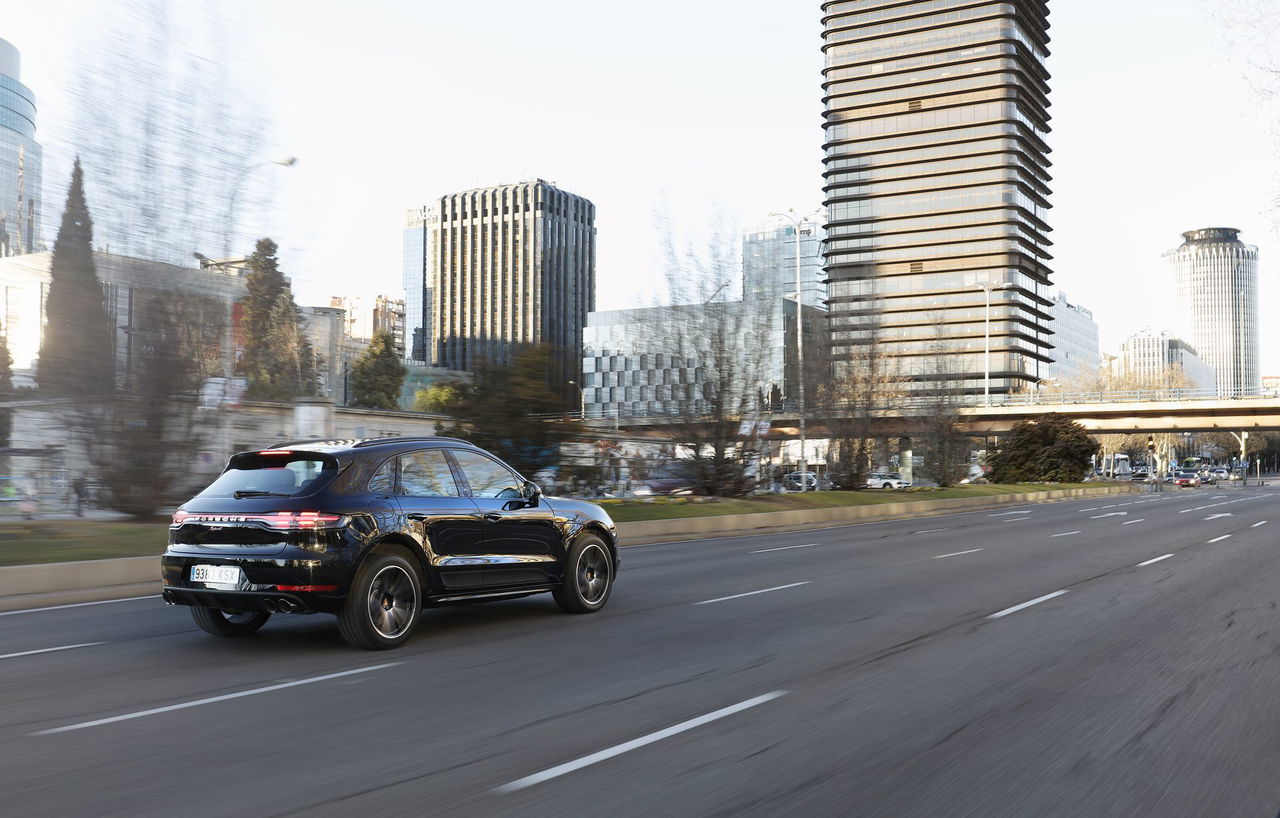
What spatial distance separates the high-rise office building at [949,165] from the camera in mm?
165500

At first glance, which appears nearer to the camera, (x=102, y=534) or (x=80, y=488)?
(x=102, y=534)

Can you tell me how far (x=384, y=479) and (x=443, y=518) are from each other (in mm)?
633

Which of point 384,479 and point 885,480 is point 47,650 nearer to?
point 384,479

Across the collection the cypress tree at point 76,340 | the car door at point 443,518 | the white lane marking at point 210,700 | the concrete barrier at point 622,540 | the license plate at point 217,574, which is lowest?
the concrete barrier at point 622,540

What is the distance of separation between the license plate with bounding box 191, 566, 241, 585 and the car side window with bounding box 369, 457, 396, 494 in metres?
1.18

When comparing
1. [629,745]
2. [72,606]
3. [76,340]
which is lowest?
[72,606]

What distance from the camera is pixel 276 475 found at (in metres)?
8.58

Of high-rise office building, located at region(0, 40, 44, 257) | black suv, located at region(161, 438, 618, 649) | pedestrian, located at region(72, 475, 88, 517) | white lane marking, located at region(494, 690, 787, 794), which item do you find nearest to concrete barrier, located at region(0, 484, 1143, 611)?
black suv, located at region(161, 438, 618, 649)

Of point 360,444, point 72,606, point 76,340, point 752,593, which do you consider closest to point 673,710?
point 360,444

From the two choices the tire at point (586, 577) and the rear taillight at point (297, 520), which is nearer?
the rear taillight at point (297, 520)

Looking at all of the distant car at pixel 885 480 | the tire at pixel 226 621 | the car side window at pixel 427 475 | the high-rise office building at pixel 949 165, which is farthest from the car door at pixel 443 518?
the high-rise office building at pixel 949 165

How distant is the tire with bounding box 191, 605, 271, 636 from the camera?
30.5 ft

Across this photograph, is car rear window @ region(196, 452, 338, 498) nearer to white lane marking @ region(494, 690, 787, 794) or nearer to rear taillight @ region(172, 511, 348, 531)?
rear taillight @ region(172, 511, 348, 531)

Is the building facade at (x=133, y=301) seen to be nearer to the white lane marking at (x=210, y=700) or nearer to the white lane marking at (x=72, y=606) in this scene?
the white lane marking at (x=72, y=606)
